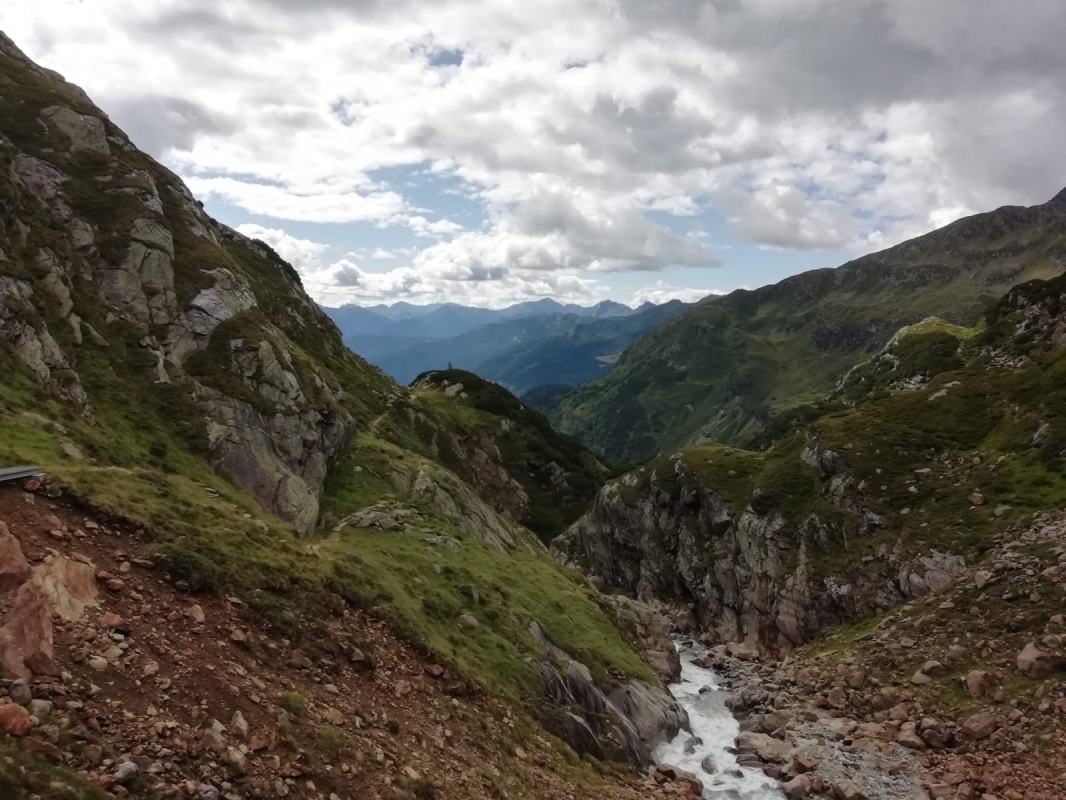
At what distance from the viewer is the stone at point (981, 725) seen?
34719mm

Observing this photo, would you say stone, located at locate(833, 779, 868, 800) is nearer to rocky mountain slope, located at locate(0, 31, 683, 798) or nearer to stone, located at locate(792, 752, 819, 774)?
stone, located at locate(792, 752, 819, 774)

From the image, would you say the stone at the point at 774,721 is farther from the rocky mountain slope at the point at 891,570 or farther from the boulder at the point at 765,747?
the boulder at the point at 765,747

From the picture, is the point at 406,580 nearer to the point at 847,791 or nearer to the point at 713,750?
the point at 713,750

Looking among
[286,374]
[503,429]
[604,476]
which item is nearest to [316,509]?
[286,374]

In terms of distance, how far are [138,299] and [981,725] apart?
73.1m

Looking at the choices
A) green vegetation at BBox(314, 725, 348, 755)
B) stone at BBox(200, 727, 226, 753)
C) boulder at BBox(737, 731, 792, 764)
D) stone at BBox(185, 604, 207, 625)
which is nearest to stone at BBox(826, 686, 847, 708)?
boulder at BBox(737, 731, 792, 764)

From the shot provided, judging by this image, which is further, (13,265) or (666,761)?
(13,265)

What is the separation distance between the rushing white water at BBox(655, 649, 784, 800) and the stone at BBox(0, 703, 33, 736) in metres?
32.1

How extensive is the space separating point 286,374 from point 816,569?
199 ft

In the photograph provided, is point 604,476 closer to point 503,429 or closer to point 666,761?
point 503,429

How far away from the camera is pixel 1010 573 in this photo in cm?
4716

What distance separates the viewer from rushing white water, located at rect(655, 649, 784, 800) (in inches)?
1340

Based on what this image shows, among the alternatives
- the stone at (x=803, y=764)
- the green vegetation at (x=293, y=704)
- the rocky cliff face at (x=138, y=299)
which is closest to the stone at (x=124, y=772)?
the green vegetation at (x=293, y=704)

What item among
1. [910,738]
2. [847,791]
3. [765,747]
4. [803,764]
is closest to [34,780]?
[847,791]
